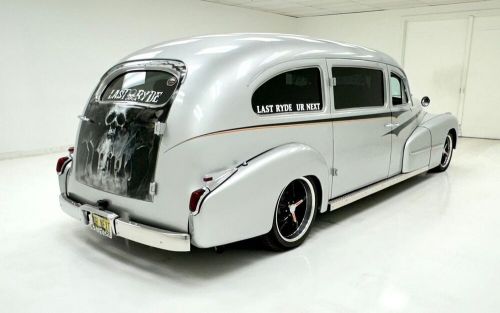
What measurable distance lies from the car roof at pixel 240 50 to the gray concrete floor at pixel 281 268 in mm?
1543

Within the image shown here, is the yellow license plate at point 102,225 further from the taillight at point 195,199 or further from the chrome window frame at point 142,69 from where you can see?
the chrome window frame at point 142,69

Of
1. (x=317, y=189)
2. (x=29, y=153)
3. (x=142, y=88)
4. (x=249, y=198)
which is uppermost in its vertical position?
(x=142, y=88)

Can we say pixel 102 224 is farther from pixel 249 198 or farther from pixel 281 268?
pixel 281 268

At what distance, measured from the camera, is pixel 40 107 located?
7340 millimetres

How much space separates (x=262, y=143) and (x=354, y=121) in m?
1.28

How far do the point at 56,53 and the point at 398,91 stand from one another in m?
5.97

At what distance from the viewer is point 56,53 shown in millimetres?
7367

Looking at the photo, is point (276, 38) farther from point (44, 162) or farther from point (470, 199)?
point (44, 162)

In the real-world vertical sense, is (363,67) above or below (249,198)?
above

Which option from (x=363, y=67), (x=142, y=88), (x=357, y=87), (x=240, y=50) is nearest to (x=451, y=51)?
(x=363, y=67)

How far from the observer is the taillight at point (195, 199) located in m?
2.68

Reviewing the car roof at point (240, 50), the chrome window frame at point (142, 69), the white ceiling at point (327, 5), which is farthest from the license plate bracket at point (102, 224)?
the white ceiling at point (327, 5)

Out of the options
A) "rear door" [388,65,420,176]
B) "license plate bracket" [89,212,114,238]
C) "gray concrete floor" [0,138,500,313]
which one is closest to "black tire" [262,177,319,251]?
"gray concrete floor" [0,138,500,313]

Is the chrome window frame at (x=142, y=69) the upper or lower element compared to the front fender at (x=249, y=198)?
upper
